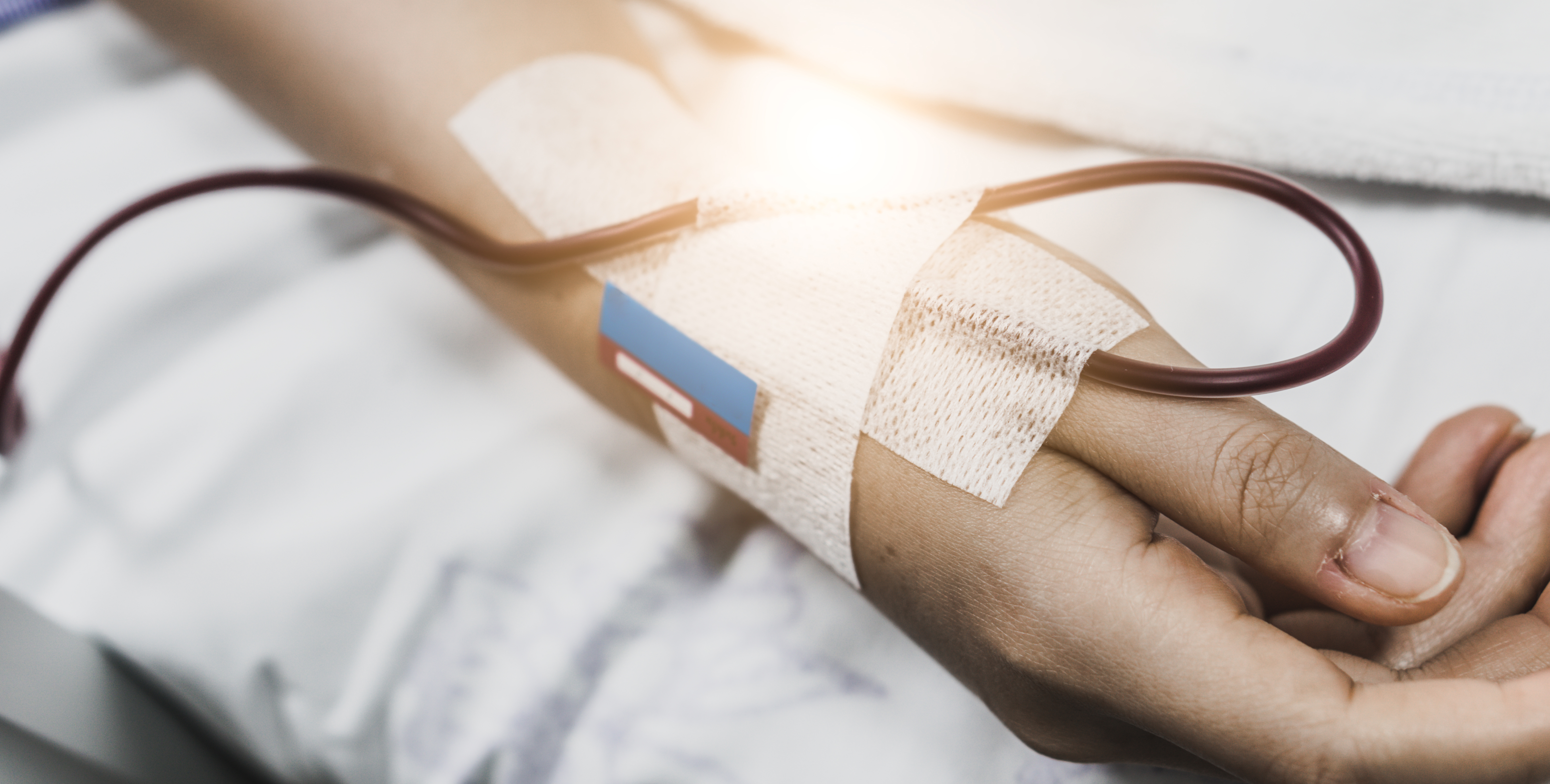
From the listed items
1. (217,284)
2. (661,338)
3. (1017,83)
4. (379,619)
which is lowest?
(379,619)

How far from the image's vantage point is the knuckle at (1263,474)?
0.43 meters

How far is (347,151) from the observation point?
0.74 meters

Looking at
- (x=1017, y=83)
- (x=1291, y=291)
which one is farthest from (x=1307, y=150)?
(x=1017, y=83)

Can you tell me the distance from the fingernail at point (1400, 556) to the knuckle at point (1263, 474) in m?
0.04

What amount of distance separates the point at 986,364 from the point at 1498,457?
39 centimetres

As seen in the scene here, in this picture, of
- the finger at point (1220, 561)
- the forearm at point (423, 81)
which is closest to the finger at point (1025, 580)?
the finger at point (1220, 561)

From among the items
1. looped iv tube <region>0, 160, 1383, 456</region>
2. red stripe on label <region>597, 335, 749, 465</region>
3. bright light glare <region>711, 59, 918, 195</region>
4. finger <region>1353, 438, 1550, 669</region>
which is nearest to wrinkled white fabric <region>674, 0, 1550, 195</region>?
bright light glare <region>711, 59, 918, 195</region>

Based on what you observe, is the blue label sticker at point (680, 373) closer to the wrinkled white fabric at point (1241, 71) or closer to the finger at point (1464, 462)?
the wrinkled white fabric at point (1241, 71)

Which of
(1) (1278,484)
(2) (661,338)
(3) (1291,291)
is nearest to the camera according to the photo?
(1) (1278,484)

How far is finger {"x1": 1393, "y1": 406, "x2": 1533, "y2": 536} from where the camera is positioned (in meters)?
0.56

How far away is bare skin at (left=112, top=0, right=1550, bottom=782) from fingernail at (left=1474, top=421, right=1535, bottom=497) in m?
0.02

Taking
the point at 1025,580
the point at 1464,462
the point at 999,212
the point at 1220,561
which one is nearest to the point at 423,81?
the point at 999,212

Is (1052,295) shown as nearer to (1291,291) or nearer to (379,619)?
(1291,291)

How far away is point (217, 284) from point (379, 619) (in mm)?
355
